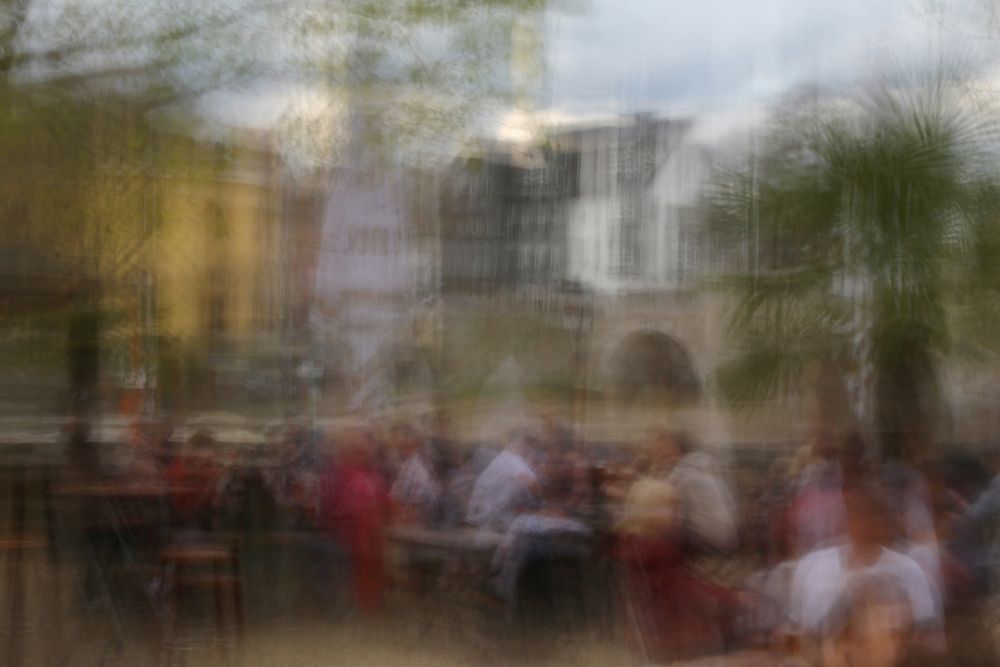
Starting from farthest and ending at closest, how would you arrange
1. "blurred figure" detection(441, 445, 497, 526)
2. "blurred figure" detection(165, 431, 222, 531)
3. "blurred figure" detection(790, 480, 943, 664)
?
1. "blurred figure" detection(165, 431, 222, 531)
2. "blurred figure" detection(441, 445, 497, 526)
3. "blurred figure" detection(790, 480, 943, 664)

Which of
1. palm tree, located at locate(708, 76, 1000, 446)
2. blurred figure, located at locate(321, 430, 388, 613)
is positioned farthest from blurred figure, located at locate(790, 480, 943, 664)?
blurred figure, located at locate(321, 430, 388, 613)

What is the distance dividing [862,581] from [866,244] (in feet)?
3.66

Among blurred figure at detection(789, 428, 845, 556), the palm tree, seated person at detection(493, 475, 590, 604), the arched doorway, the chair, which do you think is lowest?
the chair

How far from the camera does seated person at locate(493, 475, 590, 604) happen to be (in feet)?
14.6

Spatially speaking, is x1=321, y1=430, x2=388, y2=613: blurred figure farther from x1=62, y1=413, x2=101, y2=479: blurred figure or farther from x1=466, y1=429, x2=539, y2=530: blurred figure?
x1=62, y1=413, x2=101, y2=479: blurred figure

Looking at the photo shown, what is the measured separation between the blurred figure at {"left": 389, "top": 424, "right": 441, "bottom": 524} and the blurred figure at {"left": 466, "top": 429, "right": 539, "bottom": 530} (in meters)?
0.16

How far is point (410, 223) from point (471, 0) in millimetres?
1033

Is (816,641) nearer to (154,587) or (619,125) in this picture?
(619,125)

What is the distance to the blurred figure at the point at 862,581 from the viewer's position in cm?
378

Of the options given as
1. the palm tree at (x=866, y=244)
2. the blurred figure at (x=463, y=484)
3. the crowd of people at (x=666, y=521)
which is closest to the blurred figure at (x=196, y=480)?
the crowd of people at (x=666, y=521)

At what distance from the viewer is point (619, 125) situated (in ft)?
15.1

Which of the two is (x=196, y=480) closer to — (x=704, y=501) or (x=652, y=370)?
(x=652, y=370)

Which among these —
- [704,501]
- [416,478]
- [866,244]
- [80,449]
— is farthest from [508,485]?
[80,449]

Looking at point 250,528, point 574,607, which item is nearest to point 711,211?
point 574,607
